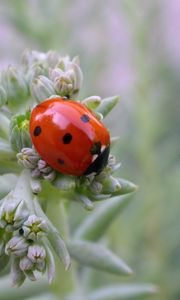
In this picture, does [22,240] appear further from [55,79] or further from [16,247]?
[55,79]

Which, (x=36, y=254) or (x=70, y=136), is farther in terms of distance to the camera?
(x=70, y=136)

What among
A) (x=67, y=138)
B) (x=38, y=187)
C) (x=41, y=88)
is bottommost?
(x=38, y=187)

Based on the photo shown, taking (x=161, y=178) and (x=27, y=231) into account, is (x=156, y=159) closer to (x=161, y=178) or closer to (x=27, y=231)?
(x=161, y=178)

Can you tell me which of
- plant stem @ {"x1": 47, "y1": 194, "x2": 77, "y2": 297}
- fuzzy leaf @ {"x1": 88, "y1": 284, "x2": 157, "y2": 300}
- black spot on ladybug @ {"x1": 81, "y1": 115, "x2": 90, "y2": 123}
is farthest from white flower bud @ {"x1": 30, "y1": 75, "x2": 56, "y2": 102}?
fuzzy leaf @ {"x1": 88, "y1": 284, "x2": 157, "y2": 300}

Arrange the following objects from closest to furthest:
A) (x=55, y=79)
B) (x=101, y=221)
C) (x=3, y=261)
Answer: (x=3, y=261)
(x=55, y=79)
(x=101, y=221)

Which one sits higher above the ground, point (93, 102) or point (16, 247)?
point (93, 102)

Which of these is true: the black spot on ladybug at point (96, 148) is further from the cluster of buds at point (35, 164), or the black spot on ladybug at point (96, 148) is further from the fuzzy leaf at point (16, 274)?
the fuzzy leaf at point (16, 274)

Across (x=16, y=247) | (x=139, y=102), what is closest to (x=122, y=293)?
(x=16, y=247)

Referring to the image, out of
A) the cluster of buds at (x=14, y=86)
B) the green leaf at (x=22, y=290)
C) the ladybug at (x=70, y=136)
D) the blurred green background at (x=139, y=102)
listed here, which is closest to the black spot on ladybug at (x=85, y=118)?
the ladybug at (x=70, y=136)

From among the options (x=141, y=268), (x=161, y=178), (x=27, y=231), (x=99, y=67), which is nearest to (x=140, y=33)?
(x=99, y=67)
